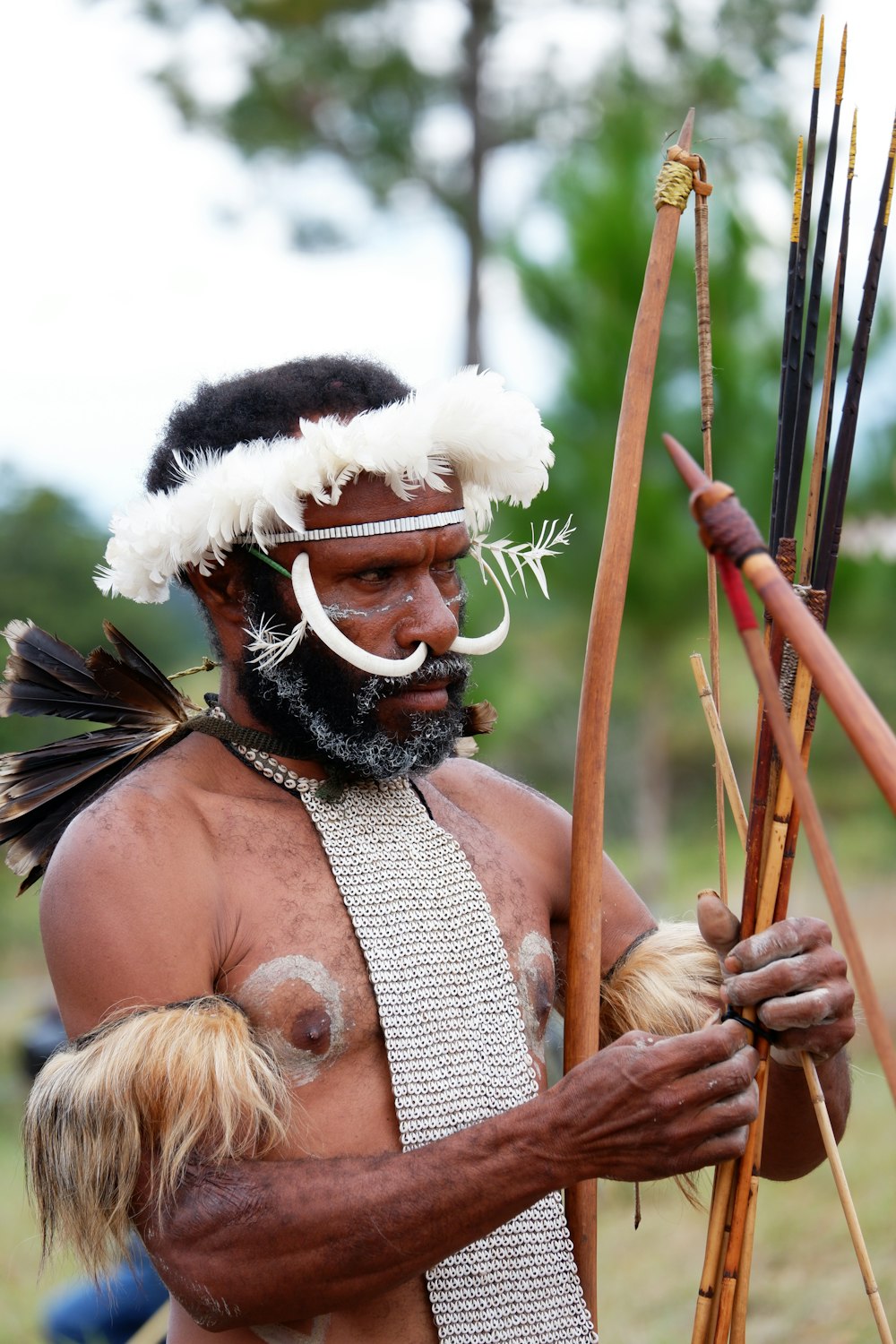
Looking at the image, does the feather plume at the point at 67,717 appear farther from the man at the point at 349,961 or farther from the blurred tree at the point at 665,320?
the blurred tree at the point at 665,320

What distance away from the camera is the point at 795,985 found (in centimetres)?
183

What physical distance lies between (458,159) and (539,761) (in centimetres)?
841

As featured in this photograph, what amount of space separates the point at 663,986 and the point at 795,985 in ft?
1.28

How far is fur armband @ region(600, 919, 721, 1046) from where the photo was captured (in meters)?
2.16

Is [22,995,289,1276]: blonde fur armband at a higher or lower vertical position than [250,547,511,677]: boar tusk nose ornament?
lower

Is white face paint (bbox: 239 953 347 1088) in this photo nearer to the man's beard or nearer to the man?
the man

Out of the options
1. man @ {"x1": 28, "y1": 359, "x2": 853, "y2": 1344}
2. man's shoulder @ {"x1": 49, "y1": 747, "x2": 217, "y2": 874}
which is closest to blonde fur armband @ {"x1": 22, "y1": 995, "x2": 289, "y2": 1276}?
man @ {"x1": 28, "y1": 359, "x2": 853, "y2": 1344}

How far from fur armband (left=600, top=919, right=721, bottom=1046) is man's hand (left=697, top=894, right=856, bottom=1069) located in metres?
0.26

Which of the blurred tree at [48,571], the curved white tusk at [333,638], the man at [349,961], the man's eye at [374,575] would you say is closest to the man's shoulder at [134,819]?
the man at [349,961]

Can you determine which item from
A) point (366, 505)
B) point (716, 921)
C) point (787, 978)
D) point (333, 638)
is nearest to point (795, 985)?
point (787, 978)

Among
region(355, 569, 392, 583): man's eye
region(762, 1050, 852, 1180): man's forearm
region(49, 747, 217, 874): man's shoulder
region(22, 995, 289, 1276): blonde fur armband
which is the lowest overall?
region(762, 1050, 852, 1180): man's forearm

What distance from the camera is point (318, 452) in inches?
79.1

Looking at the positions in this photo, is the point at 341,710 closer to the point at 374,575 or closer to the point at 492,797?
the point at 374,575

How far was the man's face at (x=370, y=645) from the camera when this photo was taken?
81.2 inches
